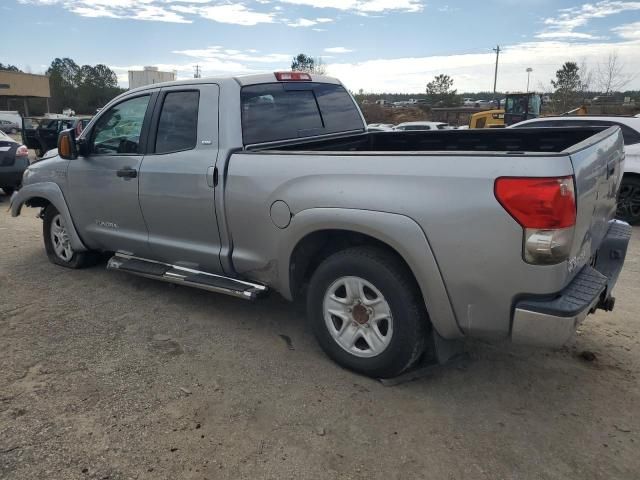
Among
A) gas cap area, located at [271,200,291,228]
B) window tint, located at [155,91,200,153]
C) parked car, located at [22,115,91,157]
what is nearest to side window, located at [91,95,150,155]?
window tint, located at [155,91,200,153]

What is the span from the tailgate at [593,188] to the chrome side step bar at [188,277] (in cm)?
209

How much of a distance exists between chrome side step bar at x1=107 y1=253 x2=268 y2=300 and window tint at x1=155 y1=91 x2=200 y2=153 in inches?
38.8

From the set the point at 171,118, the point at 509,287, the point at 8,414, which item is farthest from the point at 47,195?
the point at 509,287

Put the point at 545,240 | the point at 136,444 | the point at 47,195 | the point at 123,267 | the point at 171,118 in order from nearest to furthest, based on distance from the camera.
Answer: the point at 545,240 → the point at 136,444 → the point at 171,118 → the point at 123,267 → the point at 47,195

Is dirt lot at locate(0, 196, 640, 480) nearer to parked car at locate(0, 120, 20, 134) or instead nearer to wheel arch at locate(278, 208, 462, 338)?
wheel arch at locate(278, 208, 462, 338)

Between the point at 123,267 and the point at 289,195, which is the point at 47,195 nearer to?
the point at 123,267

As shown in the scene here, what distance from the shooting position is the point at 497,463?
255cm

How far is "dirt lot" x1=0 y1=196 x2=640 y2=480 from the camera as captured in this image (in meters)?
2.57

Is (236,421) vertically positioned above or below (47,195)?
below

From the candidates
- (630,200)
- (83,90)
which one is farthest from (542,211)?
(83,90)

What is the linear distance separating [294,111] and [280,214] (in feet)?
4.16

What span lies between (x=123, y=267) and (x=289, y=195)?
2.10 metres

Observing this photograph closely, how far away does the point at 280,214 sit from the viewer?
11.3 feet

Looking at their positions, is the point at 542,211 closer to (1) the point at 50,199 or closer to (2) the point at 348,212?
(2) the point at 348,212
